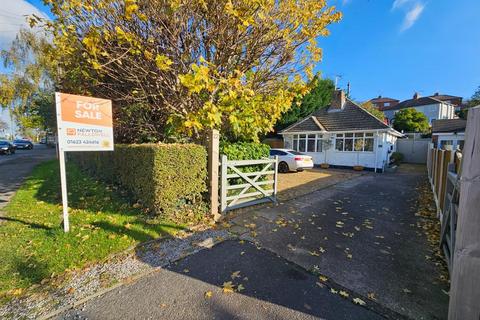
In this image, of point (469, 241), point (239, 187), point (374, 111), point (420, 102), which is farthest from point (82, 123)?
point (420, 102)

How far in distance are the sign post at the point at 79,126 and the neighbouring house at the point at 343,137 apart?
1478cm

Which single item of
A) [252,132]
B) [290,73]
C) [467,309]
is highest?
[290,73]

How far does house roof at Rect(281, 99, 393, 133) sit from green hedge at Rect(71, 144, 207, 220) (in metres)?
13.4

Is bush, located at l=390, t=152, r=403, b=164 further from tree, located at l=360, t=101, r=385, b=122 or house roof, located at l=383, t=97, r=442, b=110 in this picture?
house roof, located at l=383, t=97, r=442, b=110

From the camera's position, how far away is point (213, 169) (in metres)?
5.13

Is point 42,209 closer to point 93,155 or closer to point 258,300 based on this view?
point 93,155

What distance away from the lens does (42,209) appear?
5375 mm

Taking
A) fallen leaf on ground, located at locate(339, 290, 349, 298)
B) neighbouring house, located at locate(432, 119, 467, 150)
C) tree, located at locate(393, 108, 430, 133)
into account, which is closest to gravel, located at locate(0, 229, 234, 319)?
fallen leaf on ground, located at locate(339, 290, 349, 298)

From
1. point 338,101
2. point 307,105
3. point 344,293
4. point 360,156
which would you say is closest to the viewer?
point 344,293

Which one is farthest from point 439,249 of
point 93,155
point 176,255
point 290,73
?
point 93,155

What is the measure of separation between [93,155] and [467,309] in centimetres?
1117

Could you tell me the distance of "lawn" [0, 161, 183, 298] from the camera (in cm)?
314

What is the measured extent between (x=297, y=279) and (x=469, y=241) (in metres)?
1.85

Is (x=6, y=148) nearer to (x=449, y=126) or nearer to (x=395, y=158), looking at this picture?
(x=395, y=158)
